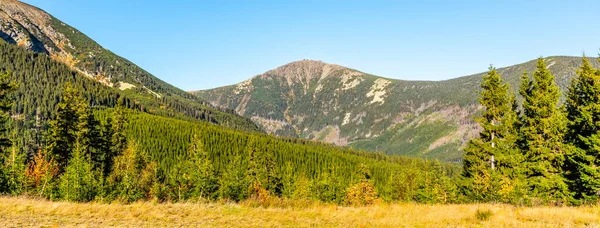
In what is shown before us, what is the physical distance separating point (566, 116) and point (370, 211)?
933 inches

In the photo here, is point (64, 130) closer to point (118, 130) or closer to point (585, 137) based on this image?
point (118, 130)

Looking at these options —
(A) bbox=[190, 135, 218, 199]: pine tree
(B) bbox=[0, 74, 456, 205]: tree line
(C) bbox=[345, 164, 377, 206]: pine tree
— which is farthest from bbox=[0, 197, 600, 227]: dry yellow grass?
(C) bbox=[345, 164, 377, 206]: pine tree

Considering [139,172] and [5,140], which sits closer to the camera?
[5,140]

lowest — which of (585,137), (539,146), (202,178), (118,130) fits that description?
(202,178)

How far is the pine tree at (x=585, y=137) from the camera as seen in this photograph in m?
24.9

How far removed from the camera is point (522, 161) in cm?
3275

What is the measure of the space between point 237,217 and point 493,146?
30.5 meters

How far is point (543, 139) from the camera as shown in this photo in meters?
31.4

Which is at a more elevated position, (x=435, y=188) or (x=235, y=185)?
(x=235, y=185)

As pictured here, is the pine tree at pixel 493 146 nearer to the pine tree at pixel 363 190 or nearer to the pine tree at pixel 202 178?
the pine tree at pixel 202 178

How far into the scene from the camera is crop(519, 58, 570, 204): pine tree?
29.1 meters

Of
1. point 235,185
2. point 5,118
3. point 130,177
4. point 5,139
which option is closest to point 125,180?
point 130,177

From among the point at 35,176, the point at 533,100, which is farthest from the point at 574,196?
the point at 35,176

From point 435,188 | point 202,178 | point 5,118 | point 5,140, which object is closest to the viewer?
point 5,118
